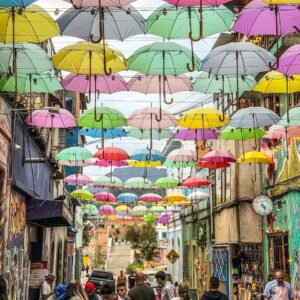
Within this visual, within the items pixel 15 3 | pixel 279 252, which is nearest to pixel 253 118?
pixel 279 252

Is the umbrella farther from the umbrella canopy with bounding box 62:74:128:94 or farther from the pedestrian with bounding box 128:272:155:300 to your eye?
the pedestrian with bounding box 128:272:155:300

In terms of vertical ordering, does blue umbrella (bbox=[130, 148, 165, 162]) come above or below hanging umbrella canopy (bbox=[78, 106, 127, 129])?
above

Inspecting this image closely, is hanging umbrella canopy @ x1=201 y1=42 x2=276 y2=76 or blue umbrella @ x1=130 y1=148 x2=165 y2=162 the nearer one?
hanging umbrella canopy @ x1=201 y1=42 x2=276 y2=76

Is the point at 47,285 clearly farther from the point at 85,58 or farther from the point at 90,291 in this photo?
the point at 85,58

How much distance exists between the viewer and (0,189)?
1345 cm

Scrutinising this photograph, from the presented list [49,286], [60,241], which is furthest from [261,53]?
[60,241]

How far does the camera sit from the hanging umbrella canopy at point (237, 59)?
1174cm

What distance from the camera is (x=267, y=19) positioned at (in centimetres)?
1067

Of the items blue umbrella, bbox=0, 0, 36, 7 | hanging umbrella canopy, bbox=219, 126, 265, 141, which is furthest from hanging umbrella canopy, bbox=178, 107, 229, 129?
blue umbrella, bbox=0, 0, 36, 7

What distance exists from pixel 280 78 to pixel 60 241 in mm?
19039

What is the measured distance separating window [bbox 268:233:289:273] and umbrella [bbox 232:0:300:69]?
30.4 ft

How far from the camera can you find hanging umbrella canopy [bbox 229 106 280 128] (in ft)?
49.5

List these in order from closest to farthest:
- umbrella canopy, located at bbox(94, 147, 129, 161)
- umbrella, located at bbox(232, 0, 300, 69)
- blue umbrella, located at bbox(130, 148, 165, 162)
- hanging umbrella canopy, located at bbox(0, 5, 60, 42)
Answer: hanging umbrella canopy, located at bbox(0, 5, 60, 42) < umbrella, located at bbox(232, 0, 300, 69) < umbrella canopy, located at bbox(94, 147, 129, 161) < blue umbrella, located at bbox(130, 148, 165, 162)

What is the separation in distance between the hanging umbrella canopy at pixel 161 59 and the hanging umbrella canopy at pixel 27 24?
250 cm
